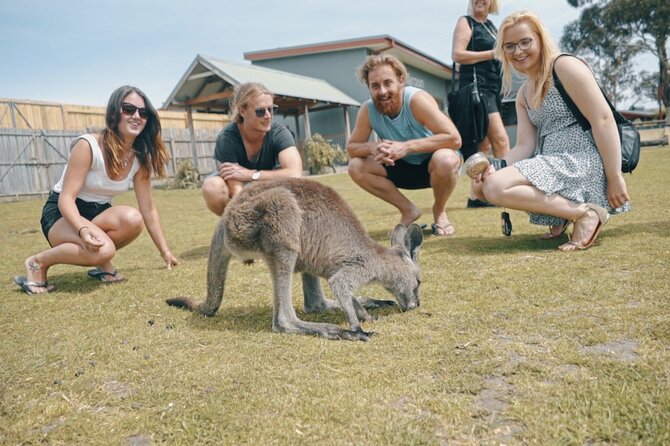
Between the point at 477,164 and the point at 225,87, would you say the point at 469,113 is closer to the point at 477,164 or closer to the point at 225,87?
the point at 477,164

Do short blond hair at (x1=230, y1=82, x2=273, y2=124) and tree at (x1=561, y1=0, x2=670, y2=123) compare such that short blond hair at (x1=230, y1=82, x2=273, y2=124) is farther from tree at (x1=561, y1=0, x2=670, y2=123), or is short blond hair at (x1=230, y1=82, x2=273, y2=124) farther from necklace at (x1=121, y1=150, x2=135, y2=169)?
tree at (x1=561, y1=0, x2=670, y2=123)

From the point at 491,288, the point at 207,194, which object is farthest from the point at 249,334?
the point at 207,194

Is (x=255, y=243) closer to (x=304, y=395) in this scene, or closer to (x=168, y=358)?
(x=168, y=358)

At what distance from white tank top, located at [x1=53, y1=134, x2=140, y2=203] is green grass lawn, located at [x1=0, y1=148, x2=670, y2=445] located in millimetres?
682

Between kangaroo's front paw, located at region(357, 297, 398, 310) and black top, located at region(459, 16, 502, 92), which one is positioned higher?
black top, located at region(459, 16, 502, 92)

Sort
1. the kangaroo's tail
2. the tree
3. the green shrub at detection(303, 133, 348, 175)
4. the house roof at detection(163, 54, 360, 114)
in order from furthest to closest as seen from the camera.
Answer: the tree
the green shrub at detection(303, 133, 348, 175)
the house roof at detection(163, 54, 360, 114)
the kangaroo's tail

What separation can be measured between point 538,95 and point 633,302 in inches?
70.4

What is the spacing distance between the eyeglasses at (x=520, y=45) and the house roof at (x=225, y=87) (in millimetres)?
10529

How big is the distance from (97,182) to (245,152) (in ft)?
3.86

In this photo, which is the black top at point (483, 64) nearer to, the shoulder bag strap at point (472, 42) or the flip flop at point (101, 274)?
the shoulder bag strap at point (472, 42)

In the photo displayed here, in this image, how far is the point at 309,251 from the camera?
9.09 feet

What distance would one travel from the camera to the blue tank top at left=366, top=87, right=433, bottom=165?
453 cm

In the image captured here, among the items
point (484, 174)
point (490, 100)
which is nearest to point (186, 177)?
point (490, 100)

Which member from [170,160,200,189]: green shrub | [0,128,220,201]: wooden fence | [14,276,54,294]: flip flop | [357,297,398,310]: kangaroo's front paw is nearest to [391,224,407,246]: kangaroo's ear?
[357,297,398,310]: kangaroo's front paw
